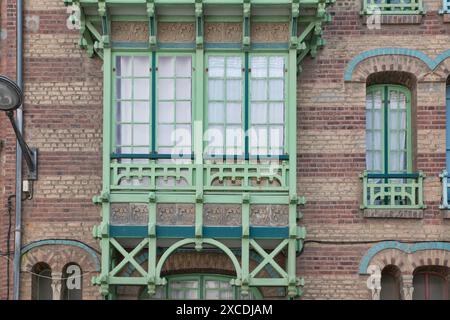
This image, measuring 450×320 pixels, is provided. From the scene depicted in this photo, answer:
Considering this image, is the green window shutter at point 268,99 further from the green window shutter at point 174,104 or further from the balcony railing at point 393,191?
the balcony railing at point 393,191

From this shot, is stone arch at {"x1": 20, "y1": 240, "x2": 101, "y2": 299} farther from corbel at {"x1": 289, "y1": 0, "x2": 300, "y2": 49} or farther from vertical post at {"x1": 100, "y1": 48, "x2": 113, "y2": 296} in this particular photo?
corbel at {"x1": 289, "y1": 0, "x2": 300, "y2": 49}

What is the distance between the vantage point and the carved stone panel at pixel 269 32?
15.4 meters

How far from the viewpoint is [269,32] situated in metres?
15.5

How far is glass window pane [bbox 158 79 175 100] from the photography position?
1546 cm

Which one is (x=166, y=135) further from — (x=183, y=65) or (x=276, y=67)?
(x=276, y=67)

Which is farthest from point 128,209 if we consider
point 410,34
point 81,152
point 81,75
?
point 410,34

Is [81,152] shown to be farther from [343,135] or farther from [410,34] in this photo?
[410,34]

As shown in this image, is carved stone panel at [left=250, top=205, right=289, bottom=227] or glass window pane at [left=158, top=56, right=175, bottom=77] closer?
carved stone panel at [left=250, top=205, right=289, bottom=227]

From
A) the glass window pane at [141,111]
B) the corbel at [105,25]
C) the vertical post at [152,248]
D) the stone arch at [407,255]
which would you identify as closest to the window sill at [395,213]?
the stone arch at [407,255]

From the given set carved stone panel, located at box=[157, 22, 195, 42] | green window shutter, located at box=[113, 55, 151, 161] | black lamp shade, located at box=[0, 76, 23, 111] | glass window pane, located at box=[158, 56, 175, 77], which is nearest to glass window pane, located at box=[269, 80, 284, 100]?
carved stone panel, located at box=[157, 22, 195, 42]

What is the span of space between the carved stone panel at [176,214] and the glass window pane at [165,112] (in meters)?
1.38

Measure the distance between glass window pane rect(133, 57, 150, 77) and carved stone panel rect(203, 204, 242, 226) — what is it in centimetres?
235

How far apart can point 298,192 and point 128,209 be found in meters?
2.81

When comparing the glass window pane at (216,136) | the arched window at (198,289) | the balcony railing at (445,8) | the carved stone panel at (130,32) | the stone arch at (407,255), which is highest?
the balcony railing at (445,8)
